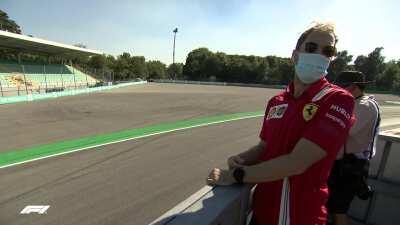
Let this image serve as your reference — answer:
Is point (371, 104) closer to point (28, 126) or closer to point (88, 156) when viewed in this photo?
point (88, 156)

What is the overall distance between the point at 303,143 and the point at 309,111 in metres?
0.19

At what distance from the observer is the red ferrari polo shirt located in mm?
1572

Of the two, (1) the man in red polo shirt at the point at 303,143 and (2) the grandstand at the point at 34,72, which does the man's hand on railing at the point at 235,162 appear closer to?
(1) the man in red polo shirt at the point at 303,143

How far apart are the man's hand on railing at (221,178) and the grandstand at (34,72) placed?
99.7ft

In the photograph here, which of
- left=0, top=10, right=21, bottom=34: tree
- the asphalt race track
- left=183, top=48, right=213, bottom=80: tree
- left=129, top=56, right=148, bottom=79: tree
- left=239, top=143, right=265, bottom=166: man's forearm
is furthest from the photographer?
left=129, top=56, right=148, bottom=79: tree

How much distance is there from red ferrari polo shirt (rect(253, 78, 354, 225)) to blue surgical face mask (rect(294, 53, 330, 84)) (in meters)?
0.05

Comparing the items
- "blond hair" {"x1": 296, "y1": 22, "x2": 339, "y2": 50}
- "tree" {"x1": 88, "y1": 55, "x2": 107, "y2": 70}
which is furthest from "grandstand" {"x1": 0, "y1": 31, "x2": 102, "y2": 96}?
"blond hair" {"x1": 296, "y1": 22, "x2": 339, "y2": 50}

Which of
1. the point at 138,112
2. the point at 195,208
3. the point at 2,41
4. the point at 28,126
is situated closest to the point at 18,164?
the point at 28,126

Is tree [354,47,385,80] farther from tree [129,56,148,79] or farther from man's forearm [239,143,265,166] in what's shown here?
man's forearm [239,143,265,166]

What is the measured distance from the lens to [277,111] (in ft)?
6.04

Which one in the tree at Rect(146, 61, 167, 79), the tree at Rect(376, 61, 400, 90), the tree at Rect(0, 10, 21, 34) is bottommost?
the tree at Rect(146, 61, 167, 79)

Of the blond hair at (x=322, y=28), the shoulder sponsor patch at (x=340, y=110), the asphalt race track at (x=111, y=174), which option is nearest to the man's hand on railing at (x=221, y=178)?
the shoulder sponsor patch at (x=340, y=110)

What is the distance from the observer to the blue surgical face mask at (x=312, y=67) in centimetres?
181

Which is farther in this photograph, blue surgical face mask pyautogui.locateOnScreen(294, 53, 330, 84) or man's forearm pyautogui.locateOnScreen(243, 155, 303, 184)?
blue surgical face mask pyautogui.locateOnScreen(294, 53, 330, 84)
